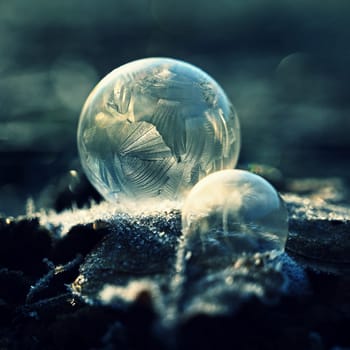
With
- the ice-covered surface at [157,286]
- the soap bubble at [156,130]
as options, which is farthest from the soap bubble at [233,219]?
the soap bubble at [156,130]

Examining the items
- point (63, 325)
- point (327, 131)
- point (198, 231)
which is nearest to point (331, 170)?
point (327, 131)

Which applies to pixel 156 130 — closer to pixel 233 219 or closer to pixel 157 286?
pixel 233 219

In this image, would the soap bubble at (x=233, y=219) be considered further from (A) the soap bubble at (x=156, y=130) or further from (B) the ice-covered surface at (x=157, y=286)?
(A) the soap bubble at (x=156, y=130)

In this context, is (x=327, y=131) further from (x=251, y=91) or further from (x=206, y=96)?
(x=206, y=96)

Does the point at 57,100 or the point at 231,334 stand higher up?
the point at 231,334

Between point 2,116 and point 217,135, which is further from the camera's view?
point 2,116

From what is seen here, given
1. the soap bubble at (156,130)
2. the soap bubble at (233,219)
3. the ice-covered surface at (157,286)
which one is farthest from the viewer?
the soap bubble at (156,130)

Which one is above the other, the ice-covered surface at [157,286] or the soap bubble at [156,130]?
the soap bubble at [156,130]
